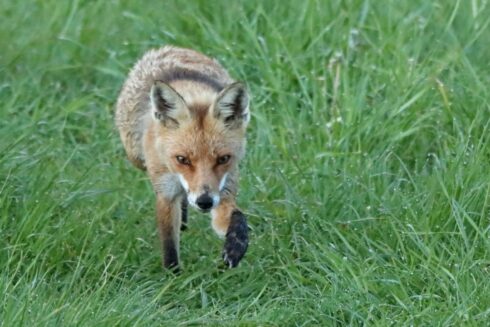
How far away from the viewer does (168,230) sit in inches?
A: 262

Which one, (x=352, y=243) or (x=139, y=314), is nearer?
(x=139, y=314)

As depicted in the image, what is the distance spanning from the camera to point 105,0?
31.7ft

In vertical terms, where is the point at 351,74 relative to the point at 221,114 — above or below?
below

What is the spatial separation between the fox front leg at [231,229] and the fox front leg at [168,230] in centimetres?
24

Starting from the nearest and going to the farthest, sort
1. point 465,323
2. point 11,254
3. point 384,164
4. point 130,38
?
1. point 465,323
2. point 11,254
3. point 384,164
4. point 130,38

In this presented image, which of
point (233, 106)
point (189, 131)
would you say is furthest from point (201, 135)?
point (233, 106)

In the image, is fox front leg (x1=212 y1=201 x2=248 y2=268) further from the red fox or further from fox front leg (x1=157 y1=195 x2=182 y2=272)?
fox front leg (x1=157 y1=195 x2=182 y2=272)

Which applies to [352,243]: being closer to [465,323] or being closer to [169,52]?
[465,323]

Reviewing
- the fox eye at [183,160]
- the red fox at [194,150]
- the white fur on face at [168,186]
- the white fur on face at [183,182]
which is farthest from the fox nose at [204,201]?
the white fur on face at [168,186]

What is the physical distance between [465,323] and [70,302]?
1.80 metres

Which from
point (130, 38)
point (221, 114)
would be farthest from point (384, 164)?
point (130, 38)

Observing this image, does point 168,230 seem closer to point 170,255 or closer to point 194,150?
point 170,255

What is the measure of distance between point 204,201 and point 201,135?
435 millimetres

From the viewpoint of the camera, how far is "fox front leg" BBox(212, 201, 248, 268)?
630 centimetres
